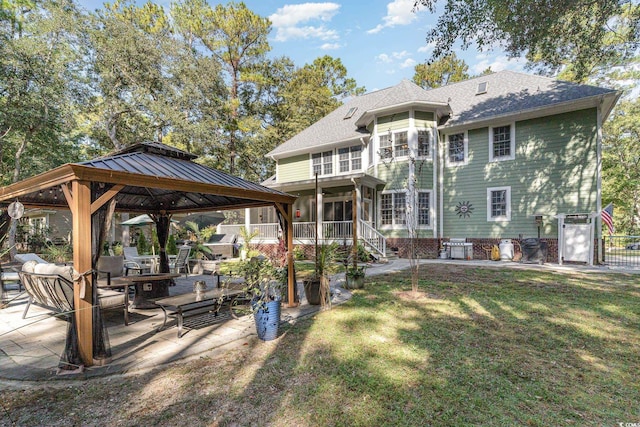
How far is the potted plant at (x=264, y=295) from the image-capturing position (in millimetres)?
4426

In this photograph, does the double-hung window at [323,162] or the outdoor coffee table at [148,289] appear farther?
the double-hung window at [323,162]

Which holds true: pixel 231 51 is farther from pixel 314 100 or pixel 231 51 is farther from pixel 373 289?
pixel 373 289

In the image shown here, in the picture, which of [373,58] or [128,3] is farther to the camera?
[128,3]

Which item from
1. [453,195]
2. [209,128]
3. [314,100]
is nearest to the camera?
[453,195]

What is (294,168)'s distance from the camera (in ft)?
61.5

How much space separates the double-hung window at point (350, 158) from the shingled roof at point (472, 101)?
756 mm

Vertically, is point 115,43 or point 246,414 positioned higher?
point 115,43

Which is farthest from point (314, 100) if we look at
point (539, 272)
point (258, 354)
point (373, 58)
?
point (258, 354)

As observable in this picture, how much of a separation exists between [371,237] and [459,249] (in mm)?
3991

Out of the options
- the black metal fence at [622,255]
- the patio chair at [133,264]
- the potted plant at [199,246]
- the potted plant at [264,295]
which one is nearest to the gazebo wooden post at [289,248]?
the potted plant at [264,295]

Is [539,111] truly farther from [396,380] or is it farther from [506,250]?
[396,380]

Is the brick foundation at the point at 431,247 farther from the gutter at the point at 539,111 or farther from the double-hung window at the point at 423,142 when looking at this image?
the gutter at the point at 539,111

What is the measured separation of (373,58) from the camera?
14672 millimetres

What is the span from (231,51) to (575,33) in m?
21.4
